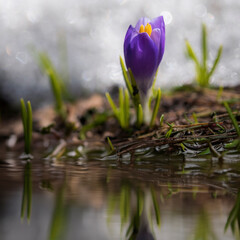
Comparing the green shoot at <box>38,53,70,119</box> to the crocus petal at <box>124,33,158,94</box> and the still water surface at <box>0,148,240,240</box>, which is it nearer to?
the crocus petal at <box>124,33,158,94</box>

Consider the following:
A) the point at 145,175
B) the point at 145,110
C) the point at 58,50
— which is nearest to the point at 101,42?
the point at 58,50

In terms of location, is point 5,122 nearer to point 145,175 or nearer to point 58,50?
point 58,50

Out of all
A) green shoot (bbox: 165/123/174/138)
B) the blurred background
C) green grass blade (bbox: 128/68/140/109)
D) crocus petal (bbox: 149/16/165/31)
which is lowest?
green shoot (bbox: 165/123/174/138)

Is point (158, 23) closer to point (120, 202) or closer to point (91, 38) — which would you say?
point (120, 202)

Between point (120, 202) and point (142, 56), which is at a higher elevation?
point (142, 56)

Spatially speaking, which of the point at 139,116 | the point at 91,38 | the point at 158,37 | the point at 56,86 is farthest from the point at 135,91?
the point at 91,38

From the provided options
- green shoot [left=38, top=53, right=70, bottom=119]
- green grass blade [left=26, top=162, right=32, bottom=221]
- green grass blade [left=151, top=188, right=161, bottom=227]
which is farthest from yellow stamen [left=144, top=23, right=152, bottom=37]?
green shoot [left=38, top=53, right=70, bottom=119]
